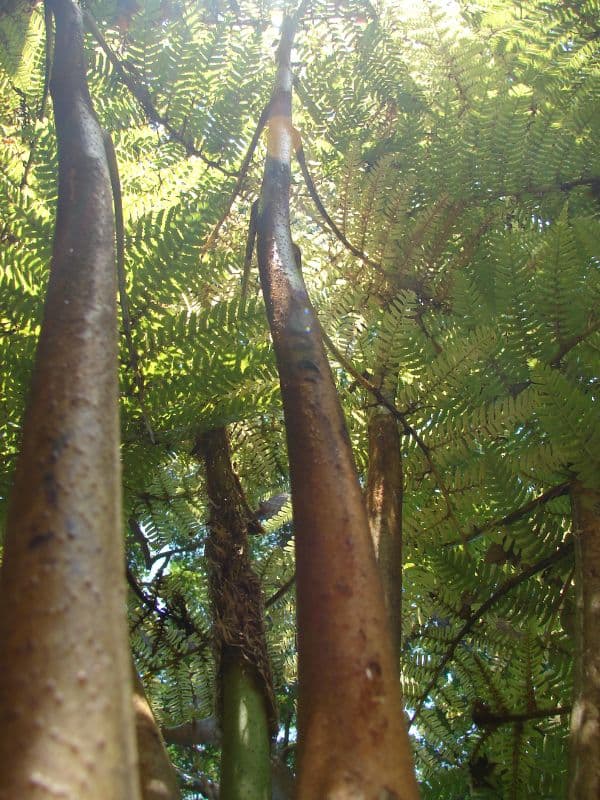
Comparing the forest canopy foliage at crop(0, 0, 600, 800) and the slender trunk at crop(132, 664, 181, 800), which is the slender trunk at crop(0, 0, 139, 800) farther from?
the forest canopy foliage at crop(0, 0, 600, 800)

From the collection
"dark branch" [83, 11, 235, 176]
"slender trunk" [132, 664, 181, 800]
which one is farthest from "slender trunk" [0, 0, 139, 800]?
"dark branch" [83, 11, 235, 176]

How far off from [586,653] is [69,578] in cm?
94

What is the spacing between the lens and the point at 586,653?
46.2 inches

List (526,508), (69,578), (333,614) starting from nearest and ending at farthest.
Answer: (69,578), (333,614), (526,508)

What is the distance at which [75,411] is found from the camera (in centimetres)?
74

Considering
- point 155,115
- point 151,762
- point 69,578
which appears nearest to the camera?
point 69,578

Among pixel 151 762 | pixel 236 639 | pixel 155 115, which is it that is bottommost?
pixel 151 762

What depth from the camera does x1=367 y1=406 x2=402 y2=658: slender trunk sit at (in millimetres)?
1325

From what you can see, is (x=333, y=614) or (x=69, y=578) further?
(x=333, y=614)

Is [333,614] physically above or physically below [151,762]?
above

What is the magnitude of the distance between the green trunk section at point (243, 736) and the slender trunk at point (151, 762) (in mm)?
264

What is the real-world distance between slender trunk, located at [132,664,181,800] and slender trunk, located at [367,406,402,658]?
16.2 inches

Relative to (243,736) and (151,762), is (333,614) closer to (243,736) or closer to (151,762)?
(151,762)

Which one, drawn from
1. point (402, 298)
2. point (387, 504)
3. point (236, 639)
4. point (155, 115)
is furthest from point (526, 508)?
point (155, 115)
